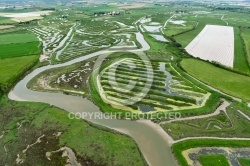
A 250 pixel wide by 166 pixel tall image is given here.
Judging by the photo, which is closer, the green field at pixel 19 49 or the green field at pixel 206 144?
the green field at pixel 206 144

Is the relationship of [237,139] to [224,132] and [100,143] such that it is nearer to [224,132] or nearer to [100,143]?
[224,132]

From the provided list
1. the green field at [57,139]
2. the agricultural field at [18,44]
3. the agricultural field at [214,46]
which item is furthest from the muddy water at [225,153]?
the agricultural field at [18,44]

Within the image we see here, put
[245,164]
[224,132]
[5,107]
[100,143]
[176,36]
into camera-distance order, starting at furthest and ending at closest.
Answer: [176,36], [5,107], [224,132], [100,143], [245,164]

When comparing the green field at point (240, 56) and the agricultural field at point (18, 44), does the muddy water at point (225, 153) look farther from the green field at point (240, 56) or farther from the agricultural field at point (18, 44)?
the agricultural field at point (18, 44)

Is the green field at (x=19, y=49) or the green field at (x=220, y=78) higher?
the green field at (x=220, y=78)

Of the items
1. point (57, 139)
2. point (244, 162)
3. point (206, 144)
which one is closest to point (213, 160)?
point (206, 144)

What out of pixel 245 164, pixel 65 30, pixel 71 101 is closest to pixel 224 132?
pixel 245 164
